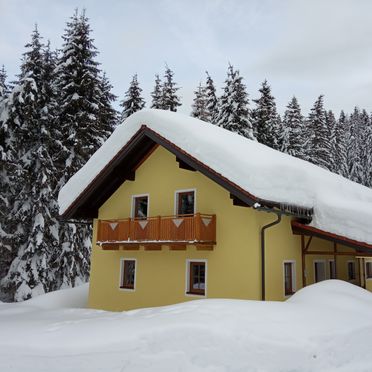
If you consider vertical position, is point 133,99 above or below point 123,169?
above

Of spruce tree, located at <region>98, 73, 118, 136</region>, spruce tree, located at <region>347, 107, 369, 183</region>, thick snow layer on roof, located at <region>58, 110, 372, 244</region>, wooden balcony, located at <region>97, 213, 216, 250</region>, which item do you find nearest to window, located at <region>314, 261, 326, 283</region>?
thick snow layer on roof, located at <region>58, 110, 372, 244</region>

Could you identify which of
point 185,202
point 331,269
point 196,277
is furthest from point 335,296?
point 185,202

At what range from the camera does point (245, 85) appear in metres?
35.7

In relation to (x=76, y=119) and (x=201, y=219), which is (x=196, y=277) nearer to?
(x=201, y=219)

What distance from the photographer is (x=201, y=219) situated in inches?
570

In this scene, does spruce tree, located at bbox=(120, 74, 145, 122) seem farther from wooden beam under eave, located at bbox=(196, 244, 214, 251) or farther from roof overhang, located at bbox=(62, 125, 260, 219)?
wooden beam under eave, located at bbox=(196, 244, 214, 251)

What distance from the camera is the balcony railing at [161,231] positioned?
47.2 feet

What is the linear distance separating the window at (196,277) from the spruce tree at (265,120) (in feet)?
83.6

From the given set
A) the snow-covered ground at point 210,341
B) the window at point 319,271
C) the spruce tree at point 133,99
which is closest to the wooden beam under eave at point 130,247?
the snow-covered ground at point 210,341

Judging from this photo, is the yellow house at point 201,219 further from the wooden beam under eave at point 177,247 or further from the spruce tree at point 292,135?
the spruce tree at point 292,135

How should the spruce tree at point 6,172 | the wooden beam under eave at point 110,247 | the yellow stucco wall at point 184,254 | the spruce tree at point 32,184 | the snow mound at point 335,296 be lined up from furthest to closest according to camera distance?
the spruce tree at point 6,172 < the spruce tree at point 32,184 < the wooden beam under eave at point 110,247 < the yellow stucco wall at point 184,254 < the snow mound at point 335,296

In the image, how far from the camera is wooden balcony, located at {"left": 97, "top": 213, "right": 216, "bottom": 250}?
14414 mm

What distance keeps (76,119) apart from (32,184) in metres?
5.22

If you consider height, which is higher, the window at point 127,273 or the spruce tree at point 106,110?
the spruce tree at point 106,110
